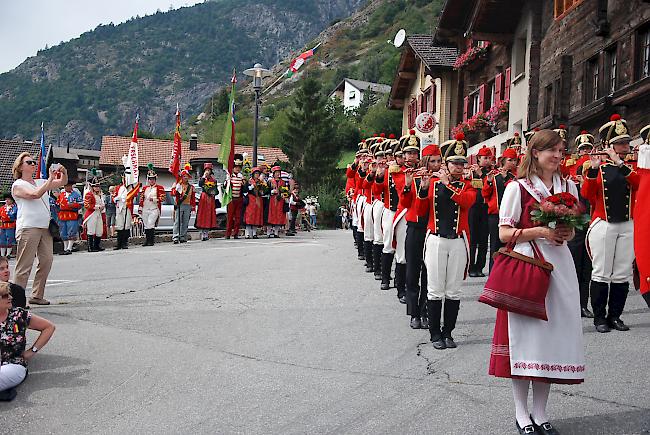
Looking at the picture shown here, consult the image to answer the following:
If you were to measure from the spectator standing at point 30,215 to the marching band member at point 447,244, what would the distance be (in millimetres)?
4163

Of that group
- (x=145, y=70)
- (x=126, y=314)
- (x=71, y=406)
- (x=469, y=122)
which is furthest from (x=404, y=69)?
(x=145, y=70)

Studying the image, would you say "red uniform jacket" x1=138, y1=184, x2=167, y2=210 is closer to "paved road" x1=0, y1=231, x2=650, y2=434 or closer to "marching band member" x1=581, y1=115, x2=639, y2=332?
"paved road" x1=0, y1=231, x2=650, y2=434

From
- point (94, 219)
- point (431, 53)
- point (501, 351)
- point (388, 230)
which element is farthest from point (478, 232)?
point (431, 53)

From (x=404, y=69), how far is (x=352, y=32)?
463 feet

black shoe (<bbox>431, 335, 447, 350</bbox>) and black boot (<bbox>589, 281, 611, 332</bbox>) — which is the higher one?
black boot (<bbox>589, 281, 611, 332</bbox>)

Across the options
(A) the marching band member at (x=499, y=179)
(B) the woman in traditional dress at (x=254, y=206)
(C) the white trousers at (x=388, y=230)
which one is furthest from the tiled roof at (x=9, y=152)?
(A) the marching band member at (x=499, y=179)

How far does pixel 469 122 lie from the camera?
25.6m

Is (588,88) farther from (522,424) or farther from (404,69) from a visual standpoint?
(404,69)

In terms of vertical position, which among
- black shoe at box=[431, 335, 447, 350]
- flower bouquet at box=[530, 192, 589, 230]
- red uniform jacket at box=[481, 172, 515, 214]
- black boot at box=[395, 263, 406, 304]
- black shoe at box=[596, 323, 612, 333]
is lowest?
black shoe at box=[431, 335, 447, 350]

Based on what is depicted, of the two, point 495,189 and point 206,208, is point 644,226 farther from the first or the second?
point 206,208

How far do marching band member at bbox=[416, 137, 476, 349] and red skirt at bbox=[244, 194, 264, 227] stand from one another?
14738 millimetres

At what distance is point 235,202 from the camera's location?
22.0 m

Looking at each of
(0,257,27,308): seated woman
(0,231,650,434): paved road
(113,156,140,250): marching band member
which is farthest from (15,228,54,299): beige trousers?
(113,156,140,250): marching band member

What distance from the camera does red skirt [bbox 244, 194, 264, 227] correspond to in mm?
21844
